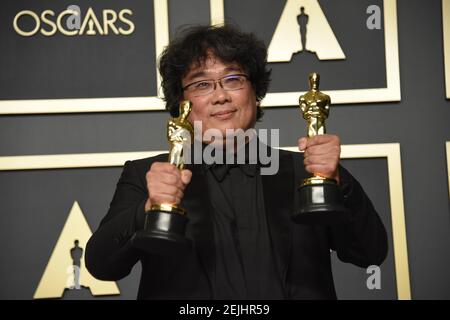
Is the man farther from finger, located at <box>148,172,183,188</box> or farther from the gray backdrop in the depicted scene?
the gray backdrop

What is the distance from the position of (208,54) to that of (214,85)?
9 cm

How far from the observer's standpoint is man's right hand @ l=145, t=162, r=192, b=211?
1127 millimetres

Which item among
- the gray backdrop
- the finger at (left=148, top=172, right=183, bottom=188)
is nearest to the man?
the finger at (left=148, top=172, right=183, bottom=188)

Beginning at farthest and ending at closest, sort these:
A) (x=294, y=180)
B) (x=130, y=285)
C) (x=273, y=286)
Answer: (x=130, y=285) → (x=294, y=180) → (x=273, y=286)

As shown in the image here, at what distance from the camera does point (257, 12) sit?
6.66ft

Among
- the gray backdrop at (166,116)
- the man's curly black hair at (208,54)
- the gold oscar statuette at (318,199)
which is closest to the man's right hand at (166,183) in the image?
the gold oscar statuette at (318,199)

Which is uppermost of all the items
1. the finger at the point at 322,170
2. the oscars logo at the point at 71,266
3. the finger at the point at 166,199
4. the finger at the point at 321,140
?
the finger at the point at 321,140

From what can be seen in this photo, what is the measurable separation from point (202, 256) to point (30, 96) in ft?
3.06

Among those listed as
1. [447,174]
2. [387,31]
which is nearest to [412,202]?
[447,174]

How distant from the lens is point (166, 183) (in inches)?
44.4

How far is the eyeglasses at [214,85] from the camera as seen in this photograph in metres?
1.40

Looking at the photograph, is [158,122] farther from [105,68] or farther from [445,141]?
[445,141]

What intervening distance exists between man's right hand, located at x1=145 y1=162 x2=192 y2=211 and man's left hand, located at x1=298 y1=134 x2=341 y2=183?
0.20 m

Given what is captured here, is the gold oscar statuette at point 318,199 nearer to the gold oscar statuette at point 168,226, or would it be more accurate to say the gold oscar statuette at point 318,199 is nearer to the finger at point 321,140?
the finger at point 321,140
